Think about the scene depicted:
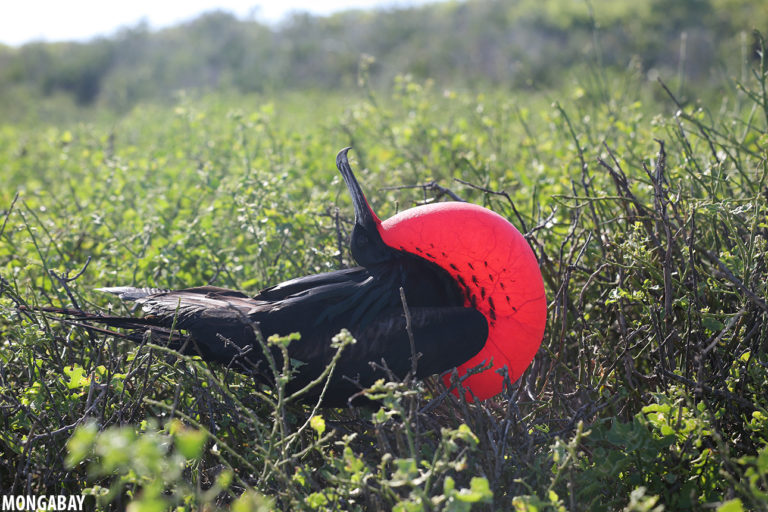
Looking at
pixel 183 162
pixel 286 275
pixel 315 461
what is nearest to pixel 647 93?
pixel 183 162

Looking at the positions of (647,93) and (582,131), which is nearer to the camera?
(582,131)

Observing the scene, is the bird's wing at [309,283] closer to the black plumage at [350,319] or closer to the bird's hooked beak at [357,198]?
the black plumage at [350,319]

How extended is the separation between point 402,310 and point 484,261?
0.82 ft

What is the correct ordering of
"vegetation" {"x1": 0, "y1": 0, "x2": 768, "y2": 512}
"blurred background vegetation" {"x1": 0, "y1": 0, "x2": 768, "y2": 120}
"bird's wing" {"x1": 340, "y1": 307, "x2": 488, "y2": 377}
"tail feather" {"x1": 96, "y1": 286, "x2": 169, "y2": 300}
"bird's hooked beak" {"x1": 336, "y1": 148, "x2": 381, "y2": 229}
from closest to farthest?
"vegetation" {"x1": 0, "y1": 0, "x2": 768, "y2": 512}, "bird's wing" {"x1": 340, "y1": 307, "x2": 488, "y2": 377}, "bird's hooked beak" {"x1": 336, "y1": 148, "x2": 381, "y2": 229}, "tail feather" {"x1": 96, "y1": 286, "x2": 169, "y2": 300}, "blurred background vegetation" {"x1": 0, "y1": 0, "x2": 768, "y2": 120}

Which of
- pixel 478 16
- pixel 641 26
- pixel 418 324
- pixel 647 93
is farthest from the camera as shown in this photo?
pixel 478 16

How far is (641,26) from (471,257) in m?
12.3

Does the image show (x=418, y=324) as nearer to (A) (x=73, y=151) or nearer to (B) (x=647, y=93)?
(A) (x=73, y=151)

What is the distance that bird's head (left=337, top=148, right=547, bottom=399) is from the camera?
173 cm

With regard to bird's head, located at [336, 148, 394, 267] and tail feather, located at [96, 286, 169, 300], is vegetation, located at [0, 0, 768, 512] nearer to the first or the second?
tail feather, located at [96, 286, 169, 300]

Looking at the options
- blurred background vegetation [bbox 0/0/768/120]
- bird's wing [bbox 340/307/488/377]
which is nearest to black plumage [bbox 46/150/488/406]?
bird's wing [bbox 340/307/488/377]

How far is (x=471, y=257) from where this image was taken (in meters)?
1.76

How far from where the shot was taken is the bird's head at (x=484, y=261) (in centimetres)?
173

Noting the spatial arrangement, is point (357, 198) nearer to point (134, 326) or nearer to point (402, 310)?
point (402, 310)

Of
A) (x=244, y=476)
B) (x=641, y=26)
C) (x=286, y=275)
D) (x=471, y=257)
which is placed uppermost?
(x=641, y=26)
